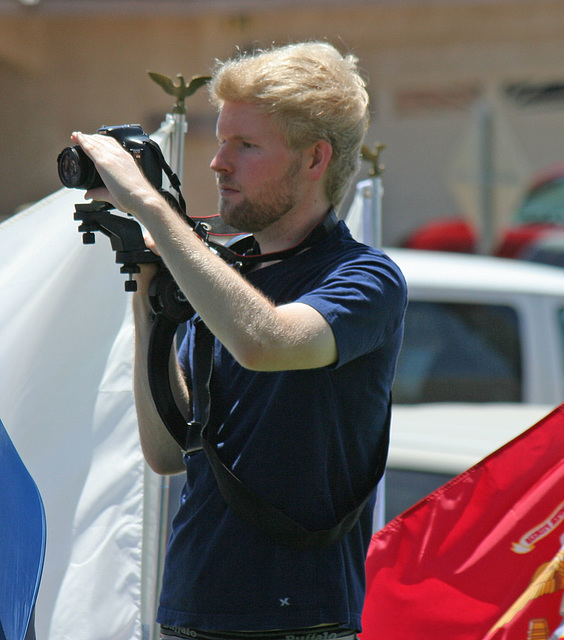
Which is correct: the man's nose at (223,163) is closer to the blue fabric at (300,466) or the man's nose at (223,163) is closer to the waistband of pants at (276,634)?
the blue fabric at (300,466)

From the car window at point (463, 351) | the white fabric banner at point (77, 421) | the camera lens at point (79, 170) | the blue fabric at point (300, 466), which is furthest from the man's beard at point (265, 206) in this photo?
the car window at point (463, 351)

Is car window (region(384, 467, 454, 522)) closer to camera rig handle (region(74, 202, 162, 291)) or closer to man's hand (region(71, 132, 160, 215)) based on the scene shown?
camera rig handle (region(74, 202, 162, 291))

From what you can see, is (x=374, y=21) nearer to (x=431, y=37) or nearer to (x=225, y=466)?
(x=431, y=37)

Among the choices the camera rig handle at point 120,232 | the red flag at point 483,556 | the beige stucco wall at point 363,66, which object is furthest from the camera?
the beige stucco wall at point 363,66

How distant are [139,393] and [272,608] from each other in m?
0.55

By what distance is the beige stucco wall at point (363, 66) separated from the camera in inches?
390

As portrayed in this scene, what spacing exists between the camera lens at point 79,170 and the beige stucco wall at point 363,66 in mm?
7836

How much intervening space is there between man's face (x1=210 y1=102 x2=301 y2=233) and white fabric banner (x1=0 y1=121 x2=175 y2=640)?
696 millimetres

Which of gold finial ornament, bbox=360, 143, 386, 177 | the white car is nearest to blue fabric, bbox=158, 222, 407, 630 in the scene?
gold finial ornament, bbox=360, 143, 386, 177

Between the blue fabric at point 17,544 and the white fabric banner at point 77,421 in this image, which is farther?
the white fabric banner at point 77,421

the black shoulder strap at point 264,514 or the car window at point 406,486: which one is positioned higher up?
the black shoulder strap at point 264,514

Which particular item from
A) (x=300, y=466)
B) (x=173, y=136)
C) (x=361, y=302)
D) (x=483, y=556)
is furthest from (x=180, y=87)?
(x=483, y=556)

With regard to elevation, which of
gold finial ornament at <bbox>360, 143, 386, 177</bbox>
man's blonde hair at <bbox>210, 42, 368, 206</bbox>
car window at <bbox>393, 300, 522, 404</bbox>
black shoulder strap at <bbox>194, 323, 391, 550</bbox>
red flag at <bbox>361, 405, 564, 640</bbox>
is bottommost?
car window at <bbox>393, 300, 522, 404</bbox>

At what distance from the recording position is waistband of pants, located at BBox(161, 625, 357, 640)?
1649mm
